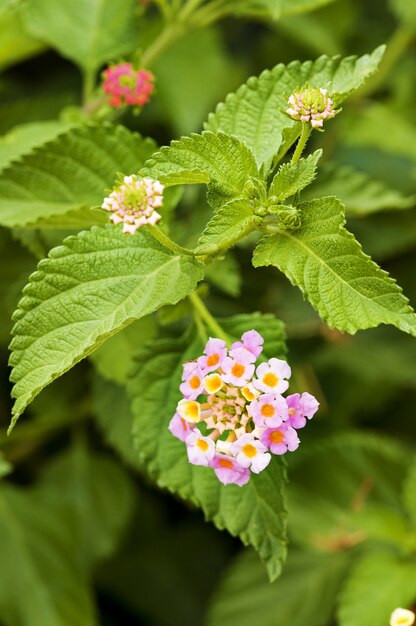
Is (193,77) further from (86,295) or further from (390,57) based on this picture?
(86,295)

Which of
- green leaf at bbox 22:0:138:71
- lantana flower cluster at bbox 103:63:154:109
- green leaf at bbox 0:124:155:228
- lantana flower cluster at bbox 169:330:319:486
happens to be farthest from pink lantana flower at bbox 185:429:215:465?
green leaf at bbox 22:0:138:71

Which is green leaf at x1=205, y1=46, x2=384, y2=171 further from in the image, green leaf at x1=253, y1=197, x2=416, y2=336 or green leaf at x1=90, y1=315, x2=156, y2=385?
green leaf at x1=90, y1=315, x2=156, y2=385

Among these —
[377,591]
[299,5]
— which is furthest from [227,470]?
[299,5]

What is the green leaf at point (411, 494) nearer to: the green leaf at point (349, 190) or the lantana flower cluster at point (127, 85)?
the green leaf at point (349, 190)

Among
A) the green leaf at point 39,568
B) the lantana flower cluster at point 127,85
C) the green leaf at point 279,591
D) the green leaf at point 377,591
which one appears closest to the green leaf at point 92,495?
the green leaf at point 39,568

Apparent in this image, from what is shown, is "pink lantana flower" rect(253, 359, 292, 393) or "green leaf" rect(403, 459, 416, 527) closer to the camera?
"pink lantana flower" rect(253, 359, 292, 393)

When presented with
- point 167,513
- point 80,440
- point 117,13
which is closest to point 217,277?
point 117,13

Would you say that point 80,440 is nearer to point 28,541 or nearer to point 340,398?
point 28,541
